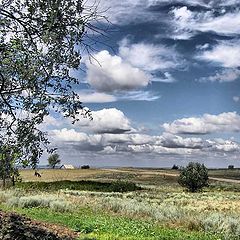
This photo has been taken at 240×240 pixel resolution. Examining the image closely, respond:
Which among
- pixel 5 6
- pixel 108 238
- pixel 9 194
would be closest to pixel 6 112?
pixel 5 6

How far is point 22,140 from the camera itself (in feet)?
42.1

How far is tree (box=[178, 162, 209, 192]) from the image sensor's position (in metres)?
90.4

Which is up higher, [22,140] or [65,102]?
[65,102]

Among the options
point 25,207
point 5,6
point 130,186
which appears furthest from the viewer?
point 130,186

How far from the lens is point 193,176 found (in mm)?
90500

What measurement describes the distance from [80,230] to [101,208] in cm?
1671

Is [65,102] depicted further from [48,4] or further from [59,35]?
[48,4]

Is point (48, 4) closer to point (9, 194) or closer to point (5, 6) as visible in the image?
point (5, 6)

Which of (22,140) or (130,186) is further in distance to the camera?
(130,186)

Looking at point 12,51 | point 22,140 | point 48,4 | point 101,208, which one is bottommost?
point 101,208

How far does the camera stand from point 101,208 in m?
36.8

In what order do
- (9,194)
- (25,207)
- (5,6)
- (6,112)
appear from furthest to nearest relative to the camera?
1. (9,194)
2. (25,207)
3. (6,112)
4. (5,6)

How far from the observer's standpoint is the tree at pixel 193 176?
297 feet

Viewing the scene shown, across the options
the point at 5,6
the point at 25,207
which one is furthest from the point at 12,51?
the point at 25,207
